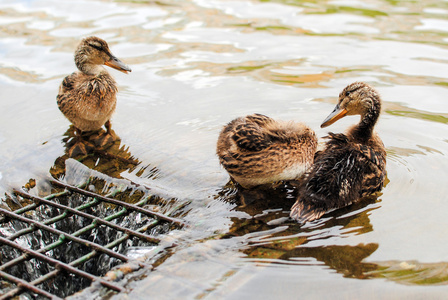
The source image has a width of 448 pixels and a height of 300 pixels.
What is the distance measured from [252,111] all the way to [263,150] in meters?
1.85

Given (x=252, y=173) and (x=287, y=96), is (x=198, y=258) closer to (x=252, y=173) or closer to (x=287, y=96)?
(x=252, y=173)

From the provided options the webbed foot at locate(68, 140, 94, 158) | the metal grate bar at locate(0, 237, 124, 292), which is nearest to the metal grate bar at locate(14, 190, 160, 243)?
the metal grate bar at locate(0, 237, 124, 292)

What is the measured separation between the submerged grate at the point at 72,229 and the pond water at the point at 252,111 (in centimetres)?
25

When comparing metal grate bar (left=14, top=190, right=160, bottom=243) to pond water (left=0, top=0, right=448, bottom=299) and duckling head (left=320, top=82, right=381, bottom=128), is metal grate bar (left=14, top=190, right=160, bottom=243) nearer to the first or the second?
pond water (left=0, top=0, right=448, bottom=299)

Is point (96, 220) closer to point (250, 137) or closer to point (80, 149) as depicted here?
point (250, 137)

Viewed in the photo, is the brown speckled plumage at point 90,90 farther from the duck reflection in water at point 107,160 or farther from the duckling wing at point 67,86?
the duck reflection in water at point 107,160

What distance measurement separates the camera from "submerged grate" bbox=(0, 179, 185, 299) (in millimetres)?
3693

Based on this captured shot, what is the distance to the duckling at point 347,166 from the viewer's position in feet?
12.9

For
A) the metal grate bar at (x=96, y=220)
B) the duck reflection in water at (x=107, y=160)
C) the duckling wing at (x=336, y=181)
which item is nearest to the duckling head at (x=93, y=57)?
the duck reflection in water at (x=107, y=160)

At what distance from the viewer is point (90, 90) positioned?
537 centimetres

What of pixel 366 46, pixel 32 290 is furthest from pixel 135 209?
pixel 366 46

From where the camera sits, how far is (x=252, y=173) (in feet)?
13.3

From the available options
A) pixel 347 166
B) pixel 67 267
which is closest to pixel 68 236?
pixel 67 267

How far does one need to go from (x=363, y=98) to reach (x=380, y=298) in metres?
2.01
